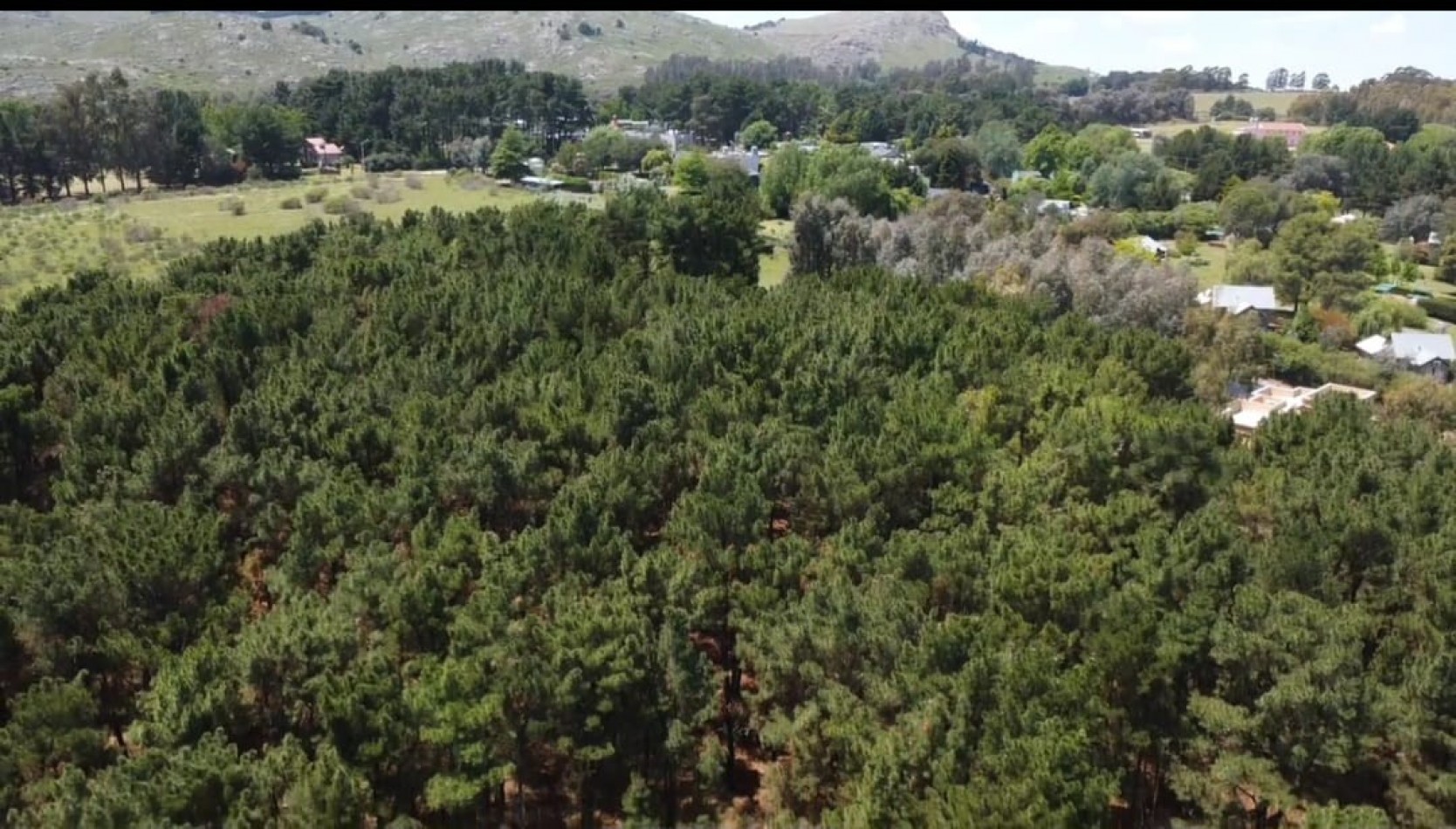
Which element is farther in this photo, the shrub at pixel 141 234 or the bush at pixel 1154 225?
the bush at pixel 1154 225

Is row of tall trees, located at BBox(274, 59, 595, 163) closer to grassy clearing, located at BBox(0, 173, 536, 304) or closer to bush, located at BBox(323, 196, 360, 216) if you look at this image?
grassy clearing, located at BBox(0, 173, 536, 304)

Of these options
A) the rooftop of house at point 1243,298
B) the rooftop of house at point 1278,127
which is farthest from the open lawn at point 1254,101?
the rooftop of house at point 1243,298

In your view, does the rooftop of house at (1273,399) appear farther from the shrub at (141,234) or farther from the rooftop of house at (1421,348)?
the shrub at (141,234)

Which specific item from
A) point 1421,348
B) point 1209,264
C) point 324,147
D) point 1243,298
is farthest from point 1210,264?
point 324,147

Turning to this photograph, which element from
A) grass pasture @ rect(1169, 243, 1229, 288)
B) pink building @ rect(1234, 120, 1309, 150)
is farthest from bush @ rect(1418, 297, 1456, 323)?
pink building @ rect(1234, 120, 1309, 150)

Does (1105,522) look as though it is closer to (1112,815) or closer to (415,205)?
(1112,815)

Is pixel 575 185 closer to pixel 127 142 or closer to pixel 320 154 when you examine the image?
pixel 320 154

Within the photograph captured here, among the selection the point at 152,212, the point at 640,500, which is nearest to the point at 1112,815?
the point at 640,500
